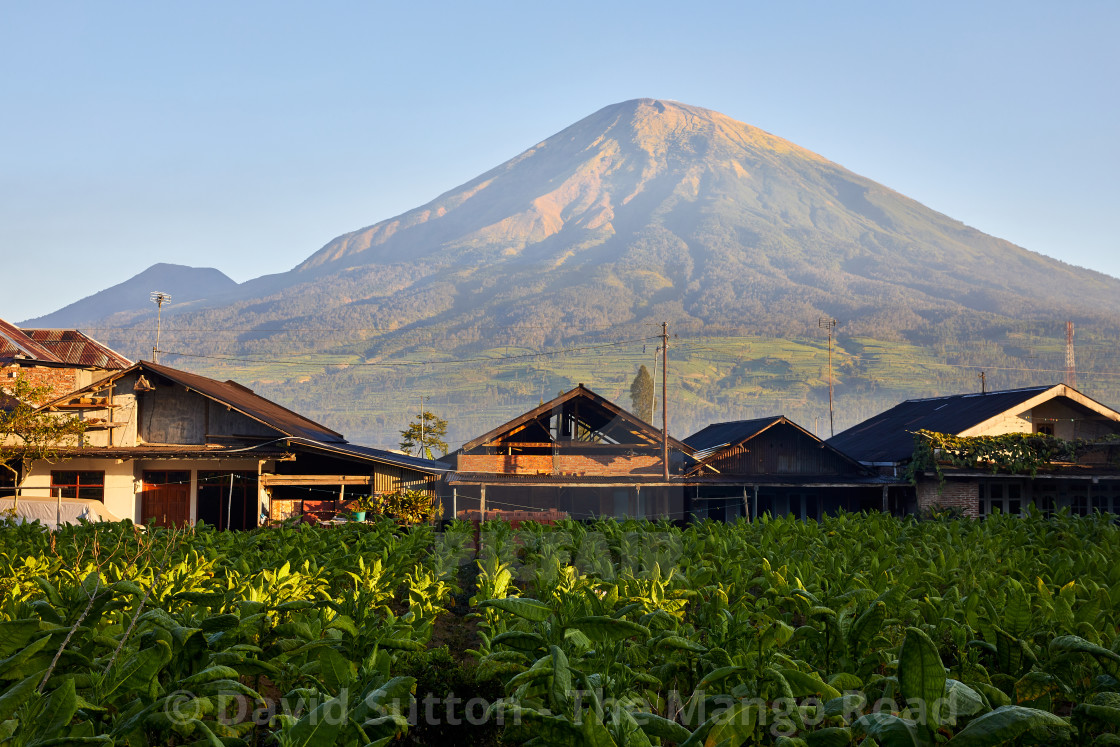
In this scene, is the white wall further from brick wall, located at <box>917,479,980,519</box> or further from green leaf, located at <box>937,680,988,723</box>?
green leaf, located at <box>937,680,988,723</box>

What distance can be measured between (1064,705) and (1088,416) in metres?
31.8

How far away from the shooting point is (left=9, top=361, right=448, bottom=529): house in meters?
29.0

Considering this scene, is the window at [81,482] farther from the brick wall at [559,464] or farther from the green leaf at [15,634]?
the green leaf at [15,634]

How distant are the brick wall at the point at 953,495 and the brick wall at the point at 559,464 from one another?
960 centimetres

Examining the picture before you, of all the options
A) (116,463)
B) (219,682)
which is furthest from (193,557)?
(116,463)

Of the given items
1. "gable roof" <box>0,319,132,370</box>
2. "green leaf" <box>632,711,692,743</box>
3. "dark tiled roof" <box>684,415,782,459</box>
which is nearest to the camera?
"green leaf" <box>632,711,692,743</box>

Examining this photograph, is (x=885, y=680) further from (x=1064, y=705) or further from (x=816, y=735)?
(x=1064, y=705)

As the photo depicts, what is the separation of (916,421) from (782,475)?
8.35 m

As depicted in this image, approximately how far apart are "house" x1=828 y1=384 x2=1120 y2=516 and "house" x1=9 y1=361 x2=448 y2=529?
57.6 ft

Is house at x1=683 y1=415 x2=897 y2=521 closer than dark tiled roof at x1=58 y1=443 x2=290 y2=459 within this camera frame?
No

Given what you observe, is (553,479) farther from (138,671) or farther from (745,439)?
(138,671)

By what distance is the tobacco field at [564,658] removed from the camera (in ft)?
10.7

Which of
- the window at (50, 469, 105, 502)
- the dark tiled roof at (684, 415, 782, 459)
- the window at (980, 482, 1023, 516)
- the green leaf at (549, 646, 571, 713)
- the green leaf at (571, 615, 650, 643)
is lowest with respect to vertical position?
the window at (980, 482, 1023, 516)

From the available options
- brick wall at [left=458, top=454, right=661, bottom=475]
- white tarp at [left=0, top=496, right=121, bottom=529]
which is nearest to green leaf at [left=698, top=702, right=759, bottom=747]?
white tarp at [left=0, top=496, right=121, bottom=529]
